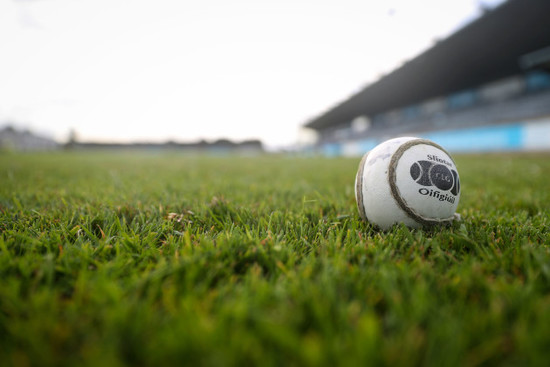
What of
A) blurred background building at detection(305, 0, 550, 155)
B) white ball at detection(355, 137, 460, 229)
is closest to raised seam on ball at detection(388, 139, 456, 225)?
white ball at detection(355, 137, 460, 229)

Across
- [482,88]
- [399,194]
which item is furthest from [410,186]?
[482,88]

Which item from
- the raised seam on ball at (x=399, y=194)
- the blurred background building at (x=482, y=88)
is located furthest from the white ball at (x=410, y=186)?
the blurred background building at (x=482, y=88)

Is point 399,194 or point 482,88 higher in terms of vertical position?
point 482,88

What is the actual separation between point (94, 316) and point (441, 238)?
1.57m

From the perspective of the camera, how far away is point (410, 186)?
1.62 meters

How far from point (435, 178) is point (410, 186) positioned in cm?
16

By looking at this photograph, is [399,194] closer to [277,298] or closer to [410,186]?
[410,186]

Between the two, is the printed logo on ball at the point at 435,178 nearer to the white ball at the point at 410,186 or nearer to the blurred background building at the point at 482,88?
the white ball at the point at 410,186

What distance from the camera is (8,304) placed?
90 centimetres

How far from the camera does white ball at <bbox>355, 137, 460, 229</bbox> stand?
5.32 ft

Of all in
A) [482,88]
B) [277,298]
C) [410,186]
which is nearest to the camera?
[277,298]

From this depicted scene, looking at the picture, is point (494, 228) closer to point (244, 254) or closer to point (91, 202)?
point (244, 254)

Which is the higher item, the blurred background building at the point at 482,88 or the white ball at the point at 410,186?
the blurred background building at the point at 482,88

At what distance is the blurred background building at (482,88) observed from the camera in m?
17.9
